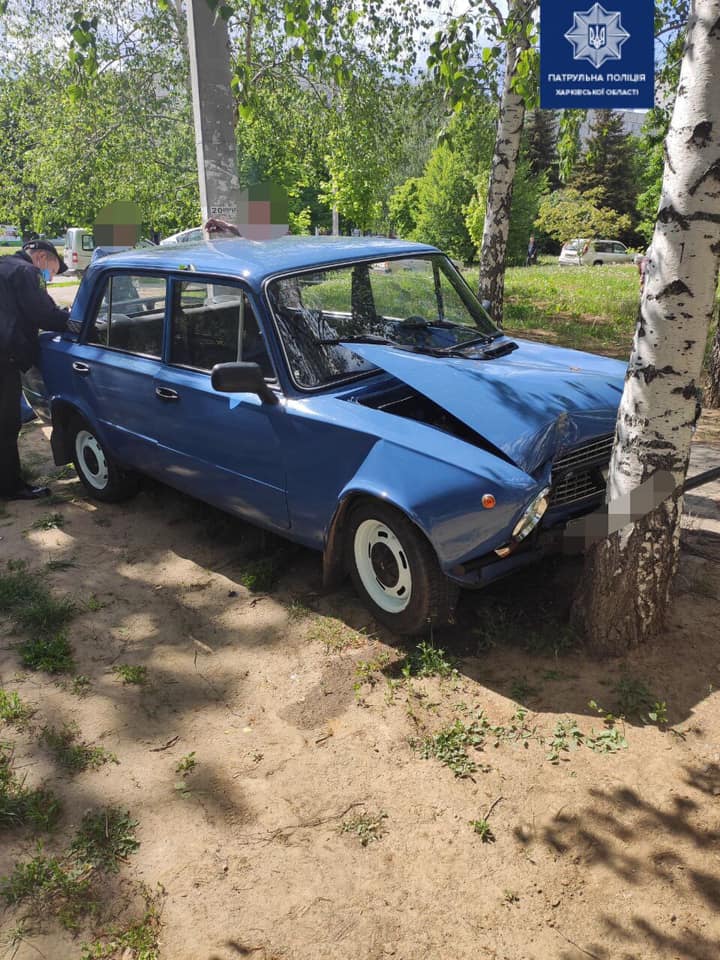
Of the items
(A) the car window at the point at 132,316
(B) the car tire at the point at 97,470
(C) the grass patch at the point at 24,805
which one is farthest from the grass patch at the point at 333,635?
(B) the car tire at the point at 97,470

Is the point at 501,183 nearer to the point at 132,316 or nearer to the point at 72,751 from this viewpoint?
the point at 132,316

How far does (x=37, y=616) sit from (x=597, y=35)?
701 cm

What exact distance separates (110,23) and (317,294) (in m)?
15.6

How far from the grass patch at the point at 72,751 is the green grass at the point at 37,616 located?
55 centimetres

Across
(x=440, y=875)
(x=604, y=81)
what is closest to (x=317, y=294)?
(x=440, y=875)

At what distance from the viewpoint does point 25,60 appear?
18.1m

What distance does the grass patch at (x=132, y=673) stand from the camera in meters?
3.96

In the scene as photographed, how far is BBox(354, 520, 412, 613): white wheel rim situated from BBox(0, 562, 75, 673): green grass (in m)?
1.63

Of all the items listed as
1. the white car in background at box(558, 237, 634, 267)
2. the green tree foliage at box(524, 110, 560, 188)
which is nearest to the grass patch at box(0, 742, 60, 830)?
the white car in background at box(558, 237, 634, 267)

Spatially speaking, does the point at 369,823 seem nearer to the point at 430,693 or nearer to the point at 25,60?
the point at 430,693

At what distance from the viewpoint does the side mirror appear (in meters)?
3.99

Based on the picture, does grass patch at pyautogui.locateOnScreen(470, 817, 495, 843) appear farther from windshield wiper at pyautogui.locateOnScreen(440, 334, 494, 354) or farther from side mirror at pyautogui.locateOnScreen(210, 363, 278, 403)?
windshield wiper at pyautogui.locateOnScreen(440, 334, 494, 354)

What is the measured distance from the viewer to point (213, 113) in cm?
839

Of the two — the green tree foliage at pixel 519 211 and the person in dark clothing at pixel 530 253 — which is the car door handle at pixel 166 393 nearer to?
the green tree foliage at pixel 519 211
